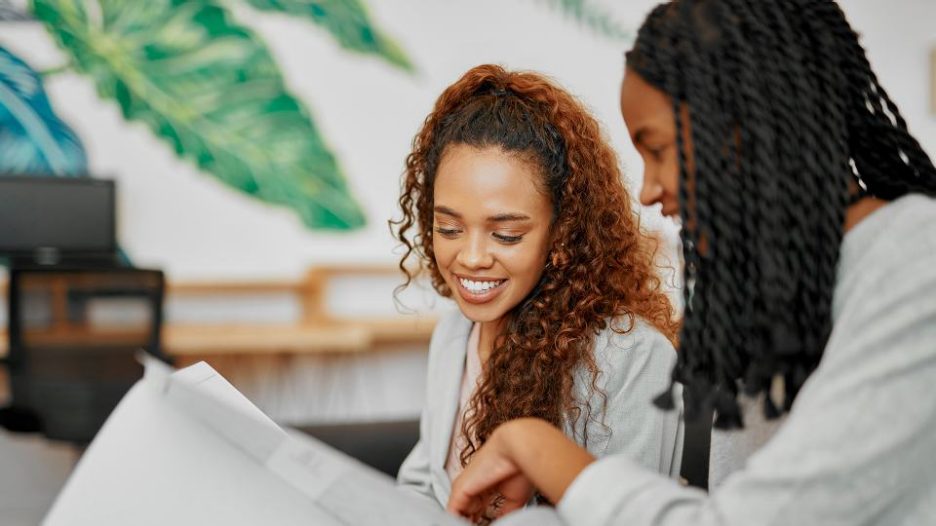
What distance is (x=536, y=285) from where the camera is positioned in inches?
41.4

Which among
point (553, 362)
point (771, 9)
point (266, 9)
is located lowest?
point (553, 362)

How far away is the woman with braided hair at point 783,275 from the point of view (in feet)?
1.52

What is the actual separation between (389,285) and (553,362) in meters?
2.66

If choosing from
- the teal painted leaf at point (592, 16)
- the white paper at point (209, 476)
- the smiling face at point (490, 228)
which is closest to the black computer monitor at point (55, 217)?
the teal painted leaf at point (592, 16)

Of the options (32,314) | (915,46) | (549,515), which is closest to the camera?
(549,515)

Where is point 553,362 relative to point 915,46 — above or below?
below

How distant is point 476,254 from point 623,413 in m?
0.26

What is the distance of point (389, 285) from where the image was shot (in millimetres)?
3605

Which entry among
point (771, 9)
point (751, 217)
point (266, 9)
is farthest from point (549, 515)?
point (266, 9)

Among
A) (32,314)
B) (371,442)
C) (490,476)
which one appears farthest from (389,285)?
(490,476)

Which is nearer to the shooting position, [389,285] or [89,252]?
[89,252]

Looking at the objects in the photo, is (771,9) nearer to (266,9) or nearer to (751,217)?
(751,217)

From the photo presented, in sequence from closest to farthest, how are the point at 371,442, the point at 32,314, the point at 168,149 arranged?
the point at 371,442
the point at 32,314
the point at 168,149

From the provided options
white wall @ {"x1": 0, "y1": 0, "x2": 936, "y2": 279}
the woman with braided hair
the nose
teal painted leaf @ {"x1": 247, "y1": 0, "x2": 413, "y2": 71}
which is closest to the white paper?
the woman with braided hair
